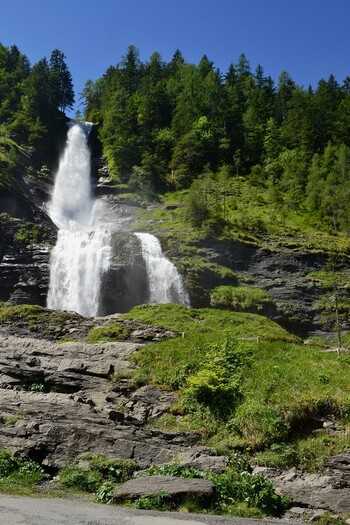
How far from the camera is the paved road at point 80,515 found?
20.8 ft

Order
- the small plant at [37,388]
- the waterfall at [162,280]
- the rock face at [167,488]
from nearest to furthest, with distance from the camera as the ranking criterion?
1. the rock face at [167,488]
2. the small plant at [37,388]
3. the waterfall at [162,280]

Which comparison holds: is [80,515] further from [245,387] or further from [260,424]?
[245,387]

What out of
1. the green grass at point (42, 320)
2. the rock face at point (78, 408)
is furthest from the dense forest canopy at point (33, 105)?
the rock face at point (78, 408)

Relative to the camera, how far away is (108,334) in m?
24.6

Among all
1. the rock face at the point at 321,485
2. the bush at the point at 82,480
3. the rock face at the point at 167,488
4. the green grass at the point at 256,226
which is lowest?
the bush at the point at 82,480

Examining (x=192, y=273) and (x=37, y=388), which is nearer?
(x=37, y=388)

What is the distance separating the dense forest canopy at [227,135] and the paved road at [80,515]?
47153 mm

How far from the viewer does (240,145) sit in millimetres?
69312

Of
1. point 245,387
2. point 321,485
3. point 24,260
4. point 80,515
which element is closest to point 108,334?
point 245,387

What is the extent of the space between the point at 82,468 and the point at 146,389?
5.00 meters

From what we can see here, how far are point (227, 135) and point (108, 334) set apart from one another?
172 ft

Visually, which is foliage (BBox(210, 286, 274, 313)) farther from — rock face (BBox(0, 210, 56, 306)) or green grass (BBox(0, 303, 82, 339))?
rock face (BBox(0, 210, 56, 306))

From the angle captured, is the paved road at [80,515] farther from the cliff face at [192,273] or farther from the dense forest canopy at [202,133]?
the dense forest canopy at [202,133]

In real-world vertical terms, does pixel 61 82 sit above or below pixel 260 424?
above
